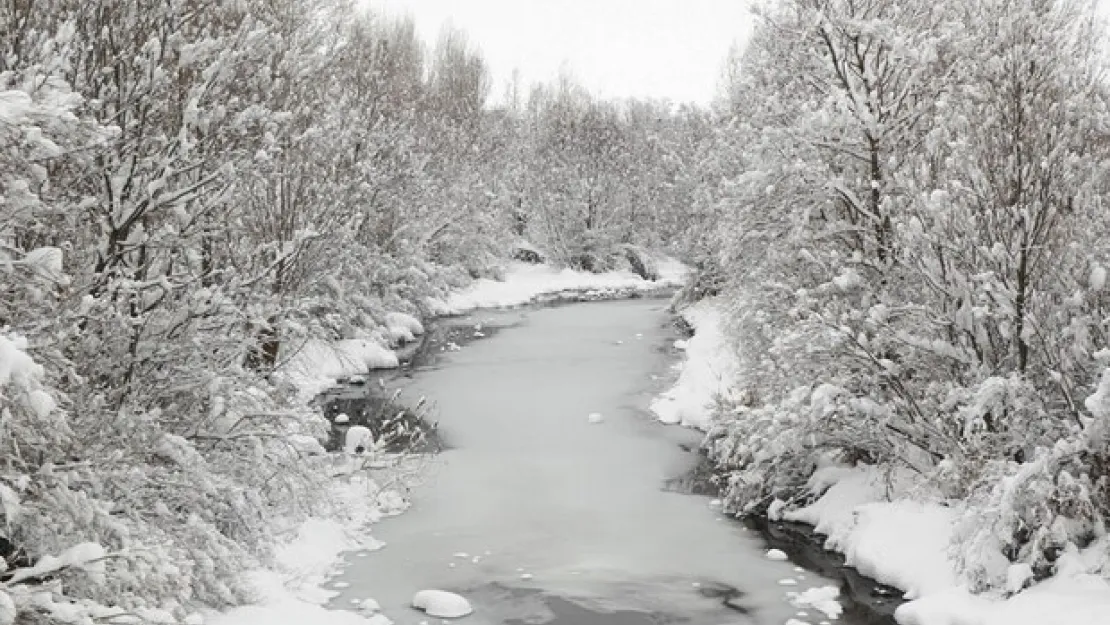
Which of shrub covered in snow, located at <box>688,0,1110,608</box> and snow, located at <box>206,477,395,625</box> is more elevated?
shrub covered in snow, located at <box>688,0,1110,608</box>

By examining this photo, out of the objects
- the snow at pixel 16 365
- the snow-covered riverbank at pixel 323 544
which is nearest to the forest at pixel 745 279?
the snow at pixel 16 365

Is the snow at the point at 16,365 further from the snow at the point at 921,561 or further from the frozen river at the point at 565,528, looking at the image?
the snow at the point at 921,561

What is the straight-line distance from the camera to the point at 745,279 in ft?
59.6

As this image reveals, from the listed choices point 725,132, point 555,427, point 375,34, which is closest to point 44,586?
point 555,427

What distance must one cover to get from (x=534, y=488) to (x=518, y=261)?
128 feet

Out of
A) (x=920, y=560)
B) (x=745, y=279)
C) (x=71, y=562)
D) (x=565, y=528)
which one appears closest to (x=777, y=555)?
(x=920, y=560)

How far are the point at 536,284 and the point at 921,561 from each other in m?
38.4

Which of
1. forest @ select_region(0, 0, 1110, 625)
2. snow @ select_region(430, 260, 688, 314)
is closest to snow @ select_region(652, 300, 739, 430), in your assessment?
forest @ select_region(0, 0, 1110, 625)

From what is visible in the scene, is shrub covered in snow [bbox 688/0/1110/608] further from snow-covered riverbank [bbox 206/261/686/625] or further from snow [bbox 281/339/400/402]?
snow [bbox 281/339/400/402]

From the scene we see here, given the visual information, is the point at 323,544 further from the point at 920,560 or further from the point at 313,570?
the point at 920,560

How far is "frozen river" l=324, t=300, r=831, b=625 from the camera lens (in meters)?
11.5

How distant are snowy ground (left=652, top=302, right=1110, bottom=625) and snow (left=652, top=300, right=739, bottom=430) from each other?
3418 millimetres

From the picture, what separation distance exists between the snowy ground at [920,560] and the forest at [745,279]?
27 centimetres

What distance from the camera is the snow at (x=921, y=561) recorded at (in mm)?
10109
